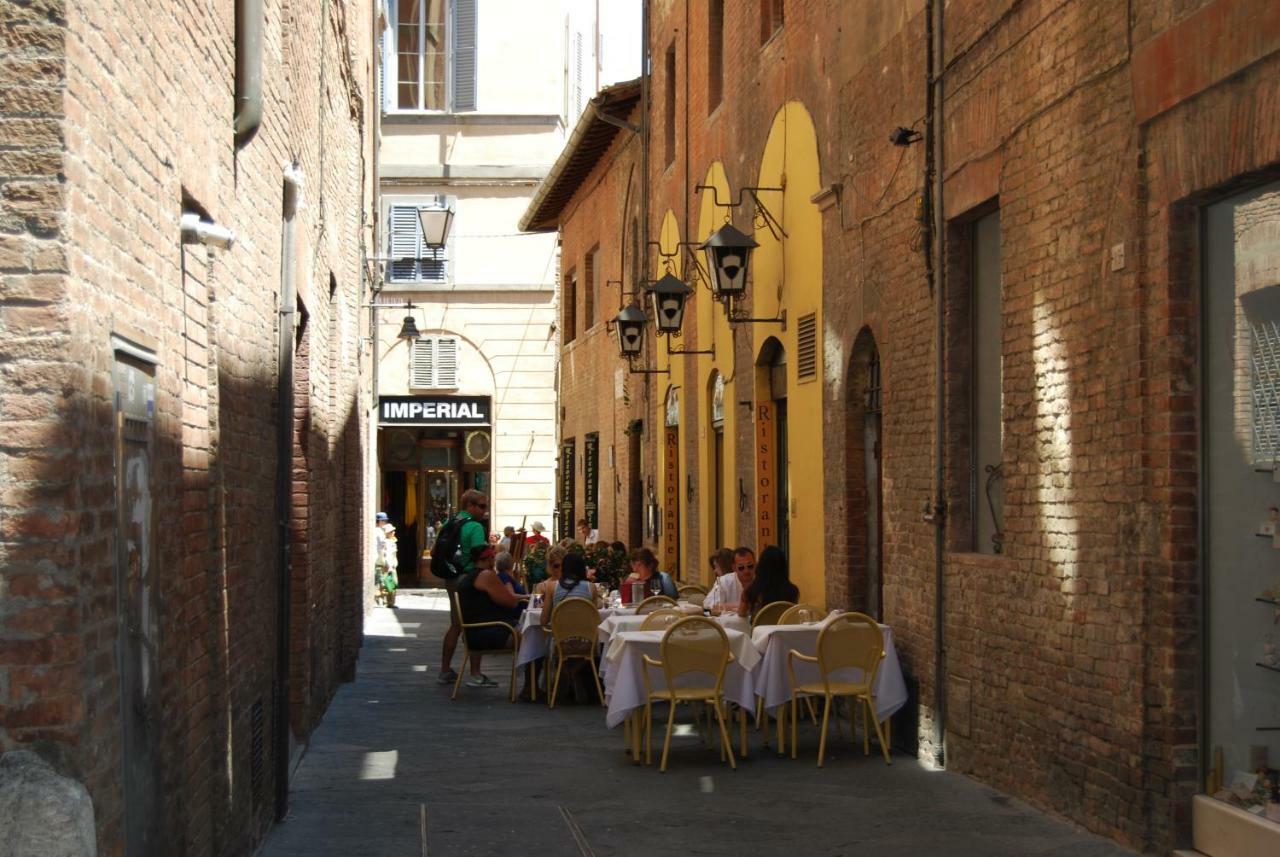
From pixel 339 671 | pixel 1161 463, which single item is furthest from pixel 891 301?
pixel 339 671

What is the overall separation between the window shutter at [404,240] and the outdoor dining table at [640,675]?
23.3 m

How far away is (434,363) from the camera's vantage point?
34.1 metres

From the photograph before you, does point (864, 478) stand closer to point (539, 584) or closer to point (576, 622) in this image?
point (576, 622)

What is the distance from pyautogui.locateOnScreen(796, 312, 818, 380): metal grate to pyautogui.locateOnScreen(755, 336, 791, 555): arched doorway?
0.94 m

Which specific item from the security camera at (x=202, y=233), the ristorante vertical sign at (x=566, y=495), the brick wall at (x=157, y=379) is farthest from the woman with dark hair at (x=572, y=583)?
the ristorante vertical sign at (x=566, y=495)

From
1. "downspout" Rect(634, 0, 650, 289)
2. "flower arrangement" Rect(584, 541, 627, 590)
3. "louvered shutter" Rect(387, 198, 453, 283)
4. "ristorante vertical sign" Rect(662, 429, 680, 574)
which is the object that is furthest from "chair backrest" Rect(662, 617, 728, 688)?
"louvered shutter" Rect(387, 198, 453, 283)

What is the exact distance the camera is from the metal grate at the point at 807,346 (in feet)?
45.4

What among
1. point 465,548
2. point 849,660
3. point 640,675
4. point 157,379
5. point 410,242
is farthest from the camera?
point 410,242

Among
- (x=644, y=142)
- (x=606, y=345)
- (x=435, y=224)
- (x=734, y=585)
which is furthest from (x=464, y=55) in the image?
(x=734, y=585)

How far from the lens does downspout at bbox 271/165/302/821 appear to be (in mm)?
9086

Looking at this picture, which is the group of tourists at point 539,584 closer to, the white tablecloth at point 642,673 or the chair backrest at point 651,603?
the chair backrest at point 651,603

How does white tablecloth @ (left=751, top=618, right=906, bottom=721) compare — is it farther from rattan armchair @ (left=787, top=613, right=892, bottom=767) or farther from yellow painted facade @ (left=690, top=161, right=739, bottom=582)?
yellow painted facade @ (left=690, top=161, right=739, bottom=582)

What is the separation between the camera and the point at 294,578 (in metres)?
11.4

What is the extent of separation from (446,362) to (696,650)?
77.6ft
